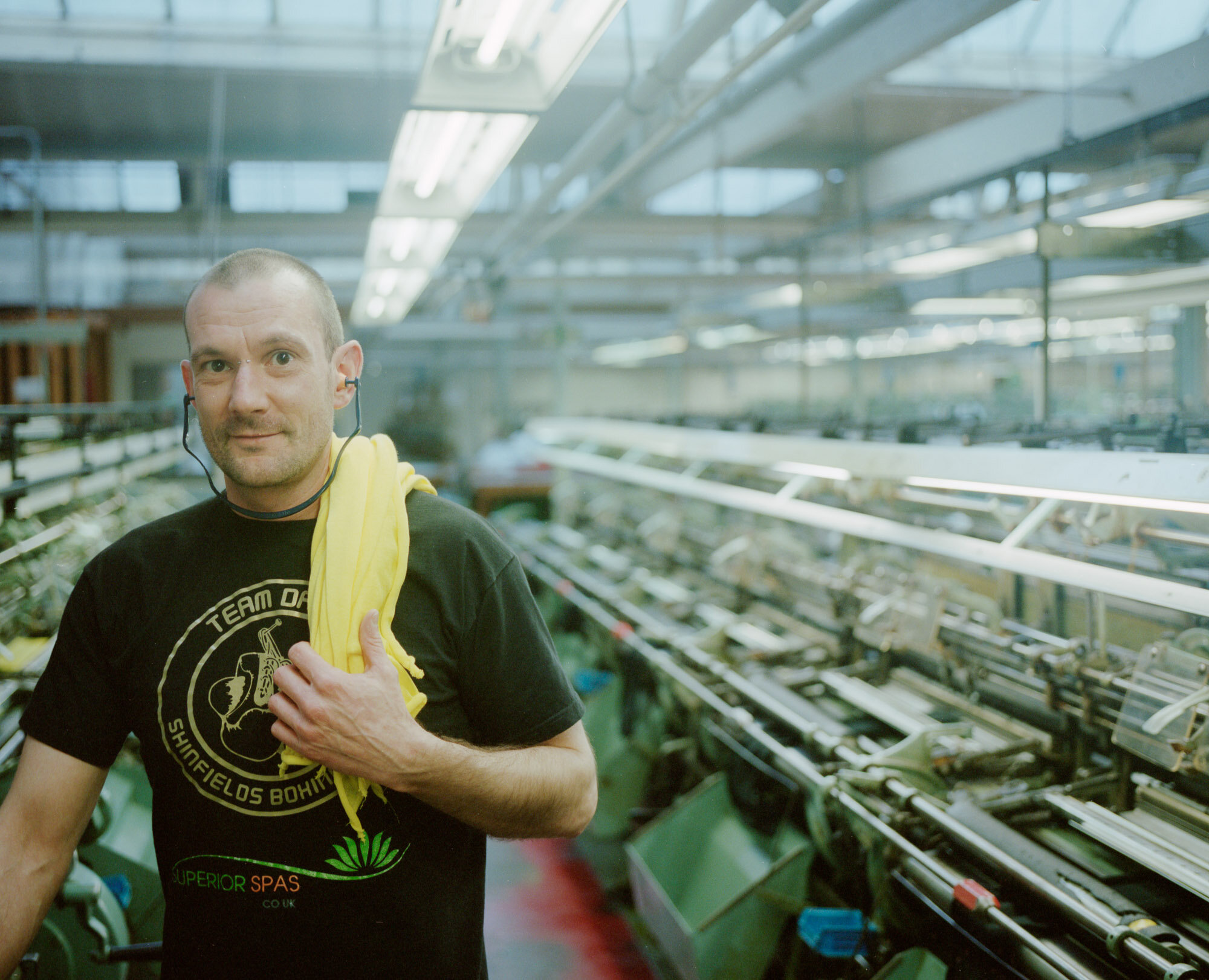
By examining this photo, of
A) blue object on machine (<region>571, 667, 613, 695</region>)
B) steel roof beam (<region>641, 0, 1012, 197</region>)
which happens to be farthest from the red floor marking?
steel roof beam (<region>641, 0, 1012, 197</region>)

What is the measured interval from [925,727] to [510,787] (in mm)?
1829

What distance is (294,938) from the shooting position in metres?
0.97

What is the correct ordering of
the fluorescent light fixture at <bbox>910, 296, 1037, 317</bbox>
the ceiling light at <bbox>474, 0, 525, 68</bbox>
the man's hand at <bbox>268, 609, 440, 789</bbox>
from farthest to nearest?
the fluorescent light fixture at <bbox>910, 296, 1037, 317</bbox> → the ceiling light at <bbox>474, 0, 525, 68</bbox> → the man's hand at <bbox>268, 609, 440, 789</bbox>

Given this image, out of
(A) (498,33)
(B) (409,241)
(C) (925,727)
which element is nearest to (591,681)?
(C) (925,727)

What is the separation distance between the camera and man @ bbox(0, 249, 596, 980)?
3.17ft

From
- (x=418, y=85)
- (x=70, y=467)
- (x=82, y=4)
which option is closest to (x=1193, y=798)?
(x=418, y=85)

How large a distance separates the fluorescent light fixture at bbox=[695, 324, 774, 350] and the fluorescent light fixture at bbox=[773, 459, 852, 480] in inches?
146

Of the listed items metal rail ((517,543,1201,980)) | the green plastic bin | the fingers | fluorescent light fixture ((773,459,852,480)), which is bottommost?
the green plastic bin

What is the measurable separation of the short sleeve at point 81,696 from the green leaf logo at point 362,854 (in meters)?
0.29

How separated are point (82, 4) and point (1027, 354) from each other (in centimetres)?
1049

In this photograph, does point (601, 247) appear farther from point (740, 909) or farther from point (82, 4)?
point (740, 909)

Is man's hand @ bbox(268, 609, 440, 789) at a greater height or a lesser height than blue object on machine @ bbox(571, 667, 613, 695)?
greater

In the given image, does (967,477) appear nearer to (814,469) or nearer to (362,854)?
(814,469)

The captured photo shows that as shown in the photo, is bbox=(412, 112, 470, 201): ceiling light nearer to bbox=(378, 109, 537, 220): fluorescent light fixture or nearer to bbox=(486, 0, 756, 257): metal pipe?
bbox=(378, 109, 537, 220): fluorescent light fixture
